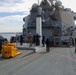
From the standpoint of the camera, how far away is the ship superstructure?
138ft

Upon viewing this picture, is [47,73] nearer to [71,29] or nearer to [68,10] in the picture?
[71,29]

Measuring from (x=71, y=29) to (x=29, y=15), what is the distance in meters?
8.92

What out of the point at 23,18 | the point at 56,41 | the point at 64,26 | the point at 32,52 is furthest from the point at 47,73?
the point at 23,18

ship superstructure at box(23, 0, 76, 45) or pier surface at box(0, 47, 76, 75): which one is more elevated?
ship superstructure at box(23, 0, 76, 45)

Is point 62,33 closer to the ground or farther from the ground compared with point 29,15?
closer to the ground

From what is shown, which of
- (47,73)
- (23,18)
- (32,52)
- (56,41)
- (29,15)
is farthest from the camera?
(23,18)

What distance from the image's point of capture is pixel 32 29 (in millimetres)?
44344

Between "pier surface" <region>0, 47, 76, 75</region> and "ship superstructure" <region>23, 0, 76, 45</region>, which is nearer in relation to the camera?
"pier surface" <region>0, 47, 76, 75</region>

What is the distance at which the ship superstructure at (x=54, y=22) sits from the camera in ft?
138

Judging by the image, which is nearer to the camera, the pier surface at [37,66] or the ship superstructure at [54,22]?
the pier surface at [37,66]

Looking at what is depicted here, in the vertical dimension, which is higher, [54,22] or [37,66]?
[54,22]

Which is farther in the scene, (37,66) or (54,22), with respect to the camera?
(54,22)

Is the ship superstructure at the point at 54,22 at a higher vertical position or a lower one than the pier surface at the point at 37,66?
higher

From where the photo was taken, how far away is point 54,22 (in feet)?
143
